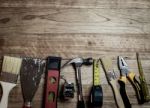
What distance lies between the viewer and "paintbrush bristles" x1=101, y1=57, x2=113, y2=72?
4.47ft

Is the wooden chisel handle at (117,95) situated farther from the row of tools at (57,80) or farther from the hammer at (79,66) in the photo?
the hammer at (79,66)

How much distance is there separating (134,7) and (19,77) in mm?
695

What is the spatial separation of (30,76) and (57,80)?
0.44 feet

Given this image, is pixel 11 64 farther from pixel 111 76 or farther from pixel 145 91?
pixel 145 91

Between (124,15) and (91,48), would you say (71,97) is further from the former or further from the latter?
(124,15)

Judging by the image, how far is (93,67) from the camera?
1368 mm

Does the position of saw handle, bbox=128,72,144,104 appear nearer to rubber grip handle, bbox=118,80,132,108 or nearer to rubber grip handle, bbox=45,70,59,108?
rubber grip handle, bbox=118,80,132,108

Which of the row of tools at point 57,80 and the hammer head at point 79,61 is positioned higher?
the hammer head at point 79,61

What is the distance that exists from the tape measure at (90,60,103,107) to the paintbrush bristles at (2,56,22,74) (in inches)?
14.5

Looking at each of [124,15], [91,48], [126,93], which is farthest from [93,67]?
[124,15]

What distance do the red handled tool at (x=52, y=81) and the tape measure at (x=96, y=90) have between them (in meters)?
0.17

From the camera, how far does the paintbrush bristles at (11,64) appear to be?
1.31 metres

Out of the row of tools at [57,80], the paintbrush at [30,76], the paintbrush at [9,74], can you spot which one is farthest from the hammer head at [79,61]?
the paintbrush at [9,74]

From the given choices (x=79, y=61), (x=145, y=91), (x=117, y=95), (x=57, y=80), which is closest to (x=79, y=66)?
(x=79, y=61)
